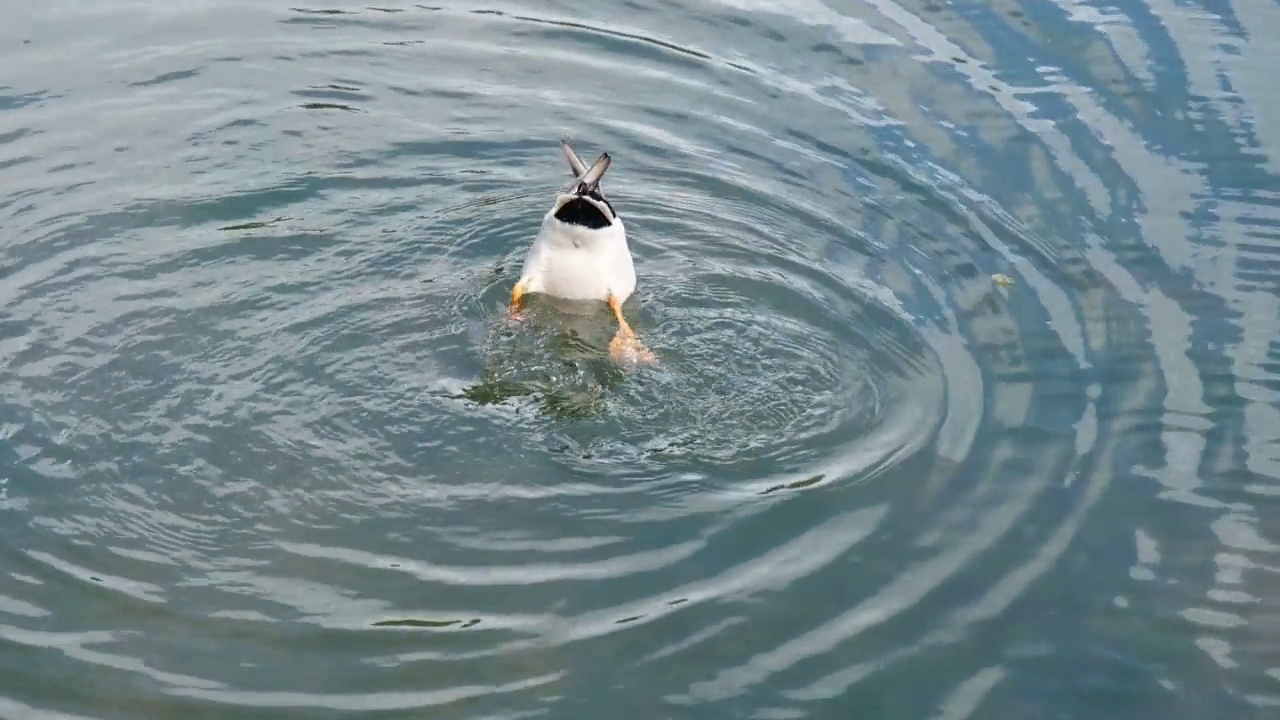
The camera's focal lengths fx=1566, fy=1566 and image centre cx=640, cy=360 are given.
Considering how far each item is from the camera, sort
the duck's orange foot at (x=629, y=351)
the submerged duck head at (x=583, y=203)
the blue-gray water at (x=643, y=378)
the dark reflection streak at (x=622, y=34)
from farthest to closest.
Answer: the dark reflection streak at (x=622, y=34), the submerged duck head at (x=583, y=203), the duck's orange foot at (x=629, y=351), the blue-gray water at (x=643, y=378)

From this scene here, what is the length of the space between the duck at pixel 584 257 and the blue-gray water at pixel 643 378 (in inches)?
6.8

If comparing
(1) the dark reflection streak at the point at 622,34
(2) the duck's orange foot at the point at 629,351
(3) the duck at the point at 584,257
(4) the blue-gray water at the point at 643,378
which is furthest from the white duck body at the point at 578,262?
(1) the dark reflection streak at the point at 622,34

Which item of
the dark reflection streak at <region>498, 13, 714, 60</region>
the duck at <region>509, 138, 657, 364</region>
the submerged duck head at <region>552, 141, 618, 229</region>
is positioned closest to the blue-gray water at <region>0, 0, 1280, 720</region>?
the dark reflection streak at <region>498, 13, 714, 60</region>

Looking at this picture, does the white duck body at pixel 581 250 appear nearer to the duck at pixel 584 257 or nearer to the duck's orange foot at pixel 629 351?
the duck at pixel 584 257

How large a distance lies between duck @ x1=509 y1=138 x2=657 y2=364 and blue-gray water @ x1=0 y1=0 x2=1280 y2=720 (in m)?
0.17

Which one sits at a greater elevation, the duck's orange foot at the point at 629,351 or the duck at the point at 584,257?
the duck at the point at 584,257

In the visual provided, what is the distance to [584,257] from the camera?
8547mm

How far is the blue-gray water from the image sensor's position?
6195mm

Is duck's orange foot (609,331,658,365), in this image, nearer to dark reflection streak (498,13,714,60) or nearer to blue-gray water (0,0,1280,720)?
blue-gray water (0,0,1280,720)

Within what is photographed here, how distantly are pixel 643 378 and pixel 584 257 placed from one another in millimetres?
1035

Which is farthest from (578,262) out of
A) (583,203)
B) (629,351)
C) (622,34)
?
(622,34)

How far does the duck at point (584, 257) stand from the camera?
831 cm

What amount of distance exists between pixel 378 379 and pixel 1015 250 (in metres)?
3.88

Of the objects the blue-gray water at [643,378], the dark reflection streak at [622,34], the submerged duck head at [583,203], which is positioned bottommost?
the blue-gray water at [643,378]
